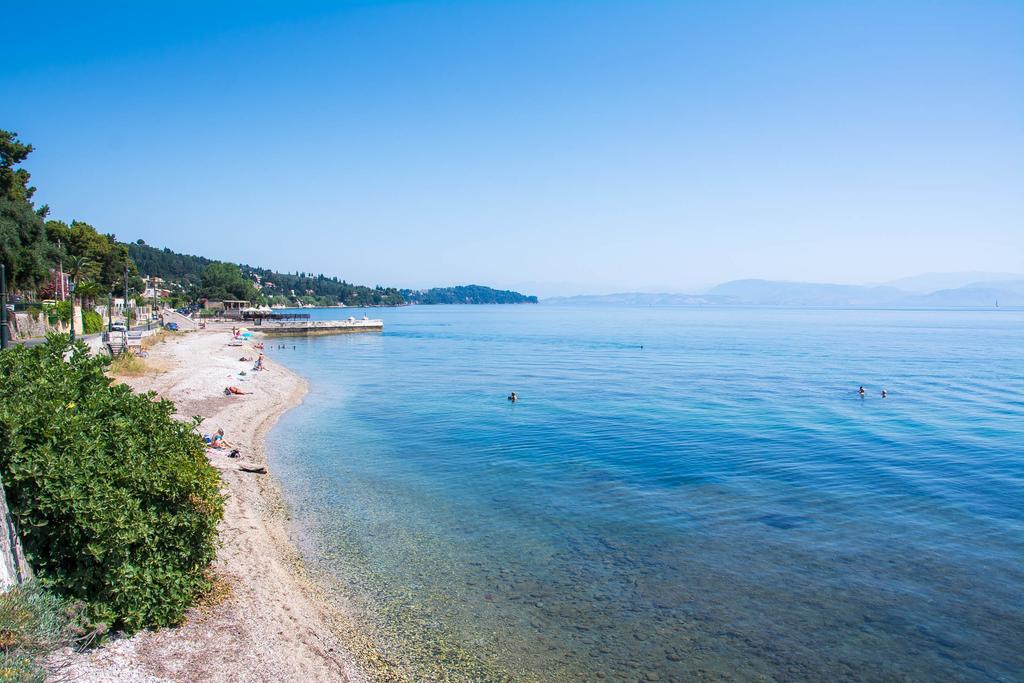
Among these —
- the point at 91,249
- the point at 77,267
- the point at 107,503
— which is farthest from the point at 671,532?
the point at 91,249

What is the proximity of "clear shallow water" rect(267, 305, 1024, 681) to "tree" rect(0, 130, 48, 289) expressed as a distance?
82.5 ft

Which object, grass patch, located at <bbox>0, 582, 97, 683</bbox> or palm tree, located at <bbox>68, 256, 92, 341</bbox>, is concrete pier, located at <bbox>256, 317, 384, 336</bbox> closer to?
palm tree, located at <bbox>68, 256, 92, 341</bbox>

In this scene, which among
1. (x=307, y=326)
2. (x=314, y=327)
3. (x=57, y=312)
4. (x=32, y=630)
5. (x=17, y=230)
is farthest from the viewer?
(x=314, y=327)

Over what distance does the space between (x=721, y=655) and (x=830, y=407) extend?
1169 inches

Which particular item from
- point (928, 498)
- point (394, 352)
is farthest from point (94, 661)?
point (394, 352)

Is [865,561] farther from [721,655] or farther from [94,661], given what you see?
[94,661]

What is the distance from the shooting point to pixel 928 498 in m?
19.7

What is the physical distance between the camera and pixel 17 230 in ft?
148

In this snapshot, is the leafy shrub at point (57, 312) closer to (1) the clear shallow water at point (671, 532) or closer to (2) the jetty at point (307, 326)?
(1) the clear shallow water at point (671, 532)

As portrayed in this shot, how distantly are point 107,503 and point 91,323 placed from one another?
2303 inches

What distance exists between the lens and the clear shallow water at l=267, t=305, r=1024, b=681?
11133mm

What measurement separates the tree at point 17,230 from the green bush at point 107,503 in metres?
42.2

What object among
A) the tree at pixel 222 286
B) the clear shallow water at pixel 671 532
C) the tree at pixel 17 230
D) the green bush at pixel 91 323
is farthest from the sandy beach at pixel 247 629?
the tree at pixel 222 286

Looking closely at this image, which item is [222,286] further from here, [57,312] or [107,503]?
[107,503]
